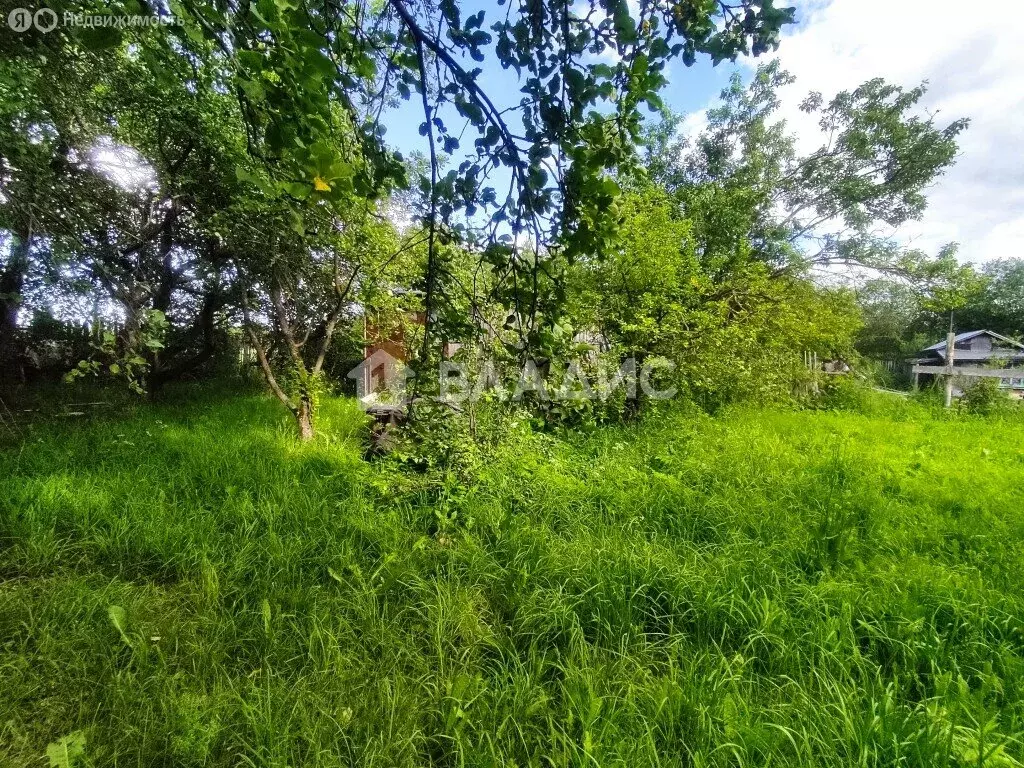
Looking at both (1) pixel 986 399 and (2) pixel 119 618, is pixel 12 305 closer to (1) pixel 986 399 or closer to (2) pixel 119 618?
(2) pixel 119 618

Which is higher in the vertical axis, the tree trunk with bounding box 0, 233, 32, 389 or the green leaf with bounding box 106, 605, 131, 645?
the tree trunk with bounding box 0, 233, 32, 389

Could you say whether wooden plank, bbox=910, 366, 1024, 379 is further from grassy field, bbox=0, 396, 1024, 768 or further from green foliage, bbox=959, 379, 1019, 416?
grassy field, bbox=0, 396, 1024, 768

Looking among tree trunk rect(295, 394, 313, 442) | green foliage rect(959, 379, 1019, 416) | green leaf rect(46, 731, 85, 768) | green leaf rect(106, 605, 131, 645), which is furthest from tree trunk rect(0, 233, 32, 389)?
green foliage rect(959, 379, 1019, 416)

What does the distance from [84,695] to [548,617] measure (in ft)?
6.26

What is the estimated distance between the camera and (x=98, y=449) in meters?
4.07

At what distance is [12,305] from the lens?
466 cm

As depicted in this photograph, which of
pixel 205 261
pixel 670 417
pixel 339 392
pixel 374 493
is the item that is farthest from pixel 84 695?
pixel 339 392

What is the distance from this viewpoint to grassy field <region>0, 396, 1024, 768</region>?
1.38 meters

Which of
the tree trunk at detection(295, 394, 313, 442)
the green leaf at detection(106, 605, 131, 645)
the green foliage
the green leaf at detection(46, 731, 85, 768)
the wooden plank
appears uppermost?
the wooden plank

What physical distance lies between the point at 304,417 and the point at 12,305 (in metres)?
3.55

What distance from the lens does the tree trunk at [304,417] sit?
4957 millimetres

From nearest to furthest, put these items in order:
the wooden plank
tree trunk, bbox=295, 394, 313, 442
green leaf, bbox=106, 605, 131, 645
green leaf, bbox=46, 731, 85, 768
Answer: green leaf, bbox=46, 731, 85, 768 < green leaf, bbox=106, 605, 131, 645 < tree trunk, bbox=295, 394, 313, 442 < the wooden plank

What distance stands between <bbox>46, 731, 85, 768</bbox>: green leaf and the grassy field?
0.04m

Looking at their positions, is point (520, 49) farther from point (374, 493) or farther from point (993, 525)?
point (993, 525)
